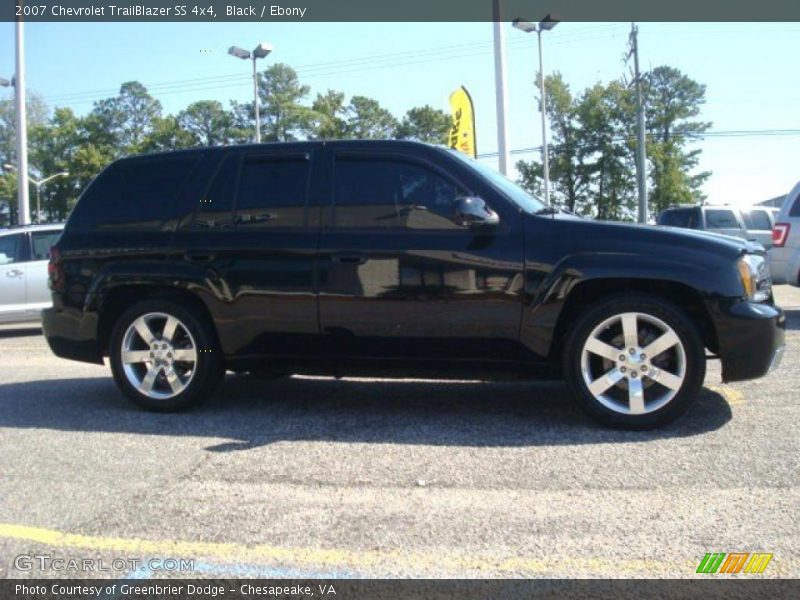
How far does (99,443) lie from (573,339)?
3091 mm

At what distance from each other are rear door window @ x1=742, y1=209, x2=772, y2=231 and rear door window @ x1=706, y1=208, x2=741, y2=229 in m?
0.37

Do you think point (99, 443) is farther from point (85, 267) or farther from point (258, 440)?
point (85, 267)

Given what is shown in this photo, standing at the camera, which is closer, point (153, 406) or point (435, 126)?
point (153, 406)

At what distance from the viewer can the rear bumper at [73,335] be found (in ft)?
19.0

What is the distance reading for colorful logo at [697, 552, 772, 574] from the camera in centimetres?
306

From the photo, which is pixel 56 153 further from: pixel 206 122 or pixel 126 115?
pixel 206 122

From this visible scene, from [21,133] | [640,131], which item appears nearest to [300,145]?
[21,133]

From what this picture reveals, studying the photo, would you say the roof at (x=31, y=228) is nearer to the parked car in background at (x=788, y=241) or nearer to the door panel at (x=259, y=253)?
the door panel at (x=259, y=253)

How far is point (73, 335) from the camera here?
19.2 ft

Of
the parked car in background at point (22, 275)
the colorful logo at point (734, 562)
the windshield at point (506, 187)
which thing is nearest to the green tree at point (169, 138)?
the parked car in background at point (22, 275)

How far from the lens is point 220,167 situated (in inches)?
223

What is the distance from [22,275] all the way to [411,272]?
8.81 metres

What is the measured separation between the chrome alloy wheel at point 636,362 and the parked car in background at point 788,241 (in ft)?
24.0

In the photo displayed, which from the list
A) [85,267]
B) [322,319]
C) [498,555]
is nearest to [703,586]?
[498,555]
